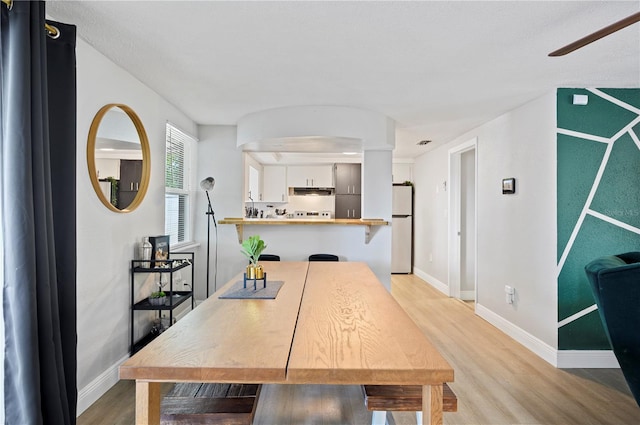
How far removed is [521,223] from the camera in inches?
145

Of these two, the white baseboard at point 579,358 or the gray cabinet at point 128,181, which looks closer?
the gray cabinet at point 128,181

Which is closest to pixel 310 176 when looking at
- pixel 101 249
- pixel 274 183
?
pixel 274 183

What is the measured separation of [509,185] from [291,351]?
3294 mm

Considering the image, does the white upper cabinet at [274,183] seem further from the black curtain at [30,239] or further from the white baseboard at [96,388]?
the black curtain at [30,239]

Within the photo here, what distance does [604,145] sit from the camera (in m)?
3.16

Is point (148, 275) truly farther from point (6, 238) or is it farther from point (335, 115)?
point (335, 115)

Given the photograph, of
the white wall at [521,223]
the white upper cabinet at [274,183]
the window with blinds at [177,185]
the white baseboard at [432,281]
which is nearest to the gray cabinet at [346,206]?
the white upper cabinet at [274,183]

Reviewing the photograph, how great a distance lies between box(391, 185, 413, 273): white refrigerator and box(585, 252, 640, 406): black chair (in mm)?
5599

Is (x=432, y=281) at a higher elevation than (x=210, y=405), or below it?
below

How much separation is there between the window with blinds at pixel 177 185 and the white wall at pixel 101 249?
2.21 ft

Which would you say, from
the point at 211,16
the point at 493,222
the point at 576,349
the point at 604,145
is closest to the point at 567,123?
the point at 604,145

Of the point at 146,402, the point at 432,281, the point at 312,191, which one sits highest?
the point at 312,191

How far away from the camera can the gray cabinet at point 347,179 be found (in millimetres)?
7543

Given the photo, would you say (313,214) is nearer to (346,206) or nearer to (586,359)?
(346,206)
